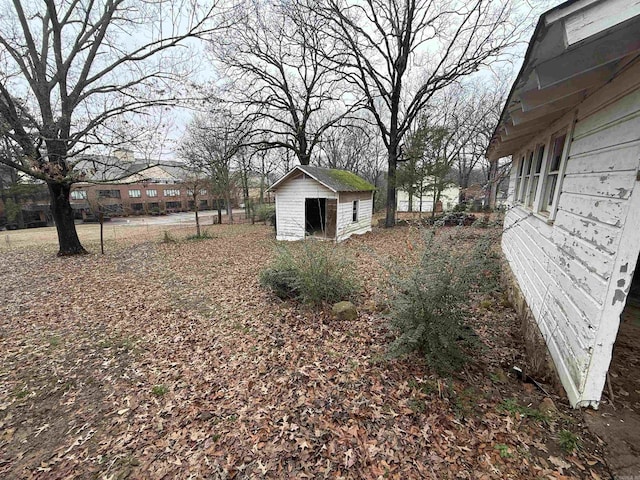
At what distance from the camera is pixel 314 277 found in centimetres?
493

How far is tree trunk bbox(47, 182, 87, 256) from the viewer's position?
965 cm

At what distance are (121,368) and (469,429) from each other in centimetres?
449

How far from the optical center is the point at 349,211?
12.6m

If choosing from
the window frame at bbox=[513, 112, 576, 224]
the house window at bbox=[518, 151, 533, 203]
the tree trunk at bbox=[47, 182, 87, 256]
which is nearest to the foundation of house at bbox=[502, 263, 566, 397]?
the window frame at bbox=[513, 112, 576, 224]

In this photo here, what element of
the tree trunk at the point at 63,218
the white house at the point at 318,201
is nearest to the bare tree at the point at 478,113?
the white house at the point at 318,201

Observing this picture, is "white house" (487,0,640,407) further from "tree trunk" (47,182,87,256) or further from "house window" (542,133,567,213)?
"tree trunk" (47,182,87,256)

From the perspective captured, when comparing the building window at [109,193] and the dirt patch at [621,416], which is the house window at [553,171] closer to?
the dirt patch at [621,416]

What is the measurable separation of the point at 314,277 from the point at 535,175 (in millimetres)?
4539

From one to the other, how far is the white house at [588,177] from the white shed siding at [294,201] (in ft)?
28.3

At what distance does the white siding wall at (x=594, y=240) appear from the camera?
195cm

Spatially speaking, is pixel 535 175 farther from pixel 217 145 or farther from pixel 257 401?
pixel 217 145

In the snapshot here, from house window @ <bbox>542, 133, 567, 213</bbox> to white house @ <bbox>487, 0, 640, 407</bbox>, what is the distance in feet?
1.33

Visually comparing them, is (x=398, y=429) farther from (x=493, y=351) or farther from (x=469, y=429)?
(x=493, y=351)

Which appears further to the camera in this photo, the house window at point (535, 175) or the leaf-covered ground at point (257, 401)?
Answer: the house window at point (535, 175)
